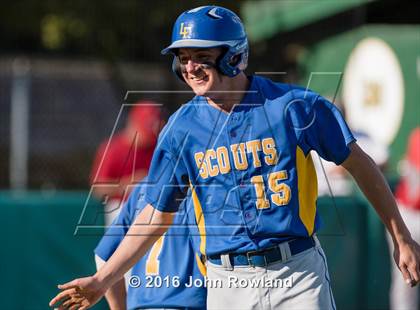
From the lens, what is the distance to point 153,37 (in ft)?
54.4

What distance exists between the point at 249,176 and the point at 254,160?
0.09m

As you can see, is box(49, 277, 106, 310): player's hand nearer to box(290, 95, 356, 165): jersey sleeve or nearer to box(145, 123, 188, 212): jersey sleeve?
box(145, 123, 188, 212): jersey sleeve

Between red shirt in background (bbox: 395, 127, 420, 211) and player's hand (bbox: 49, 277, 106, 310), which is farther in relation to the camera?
red shirt in background (bbox: 395, 127, 420, 211)

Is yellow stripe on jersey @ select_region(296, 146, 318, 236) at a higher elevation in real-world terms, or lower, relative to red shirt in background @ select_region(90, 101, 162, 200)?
higher

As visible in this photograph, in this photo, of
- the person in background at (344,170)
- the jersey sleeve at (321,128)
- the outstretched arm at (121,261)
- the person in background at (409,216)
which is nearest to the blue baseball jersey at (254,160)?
the jersey sleeve at (321,128)

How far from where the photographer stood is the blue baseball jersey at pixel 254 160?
4.63m

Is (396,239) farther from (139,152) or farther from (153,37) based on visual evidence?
(153,37)

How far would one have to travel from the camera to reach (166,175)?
4.80 m

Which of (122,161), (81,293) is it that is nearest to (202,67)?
(81,293)

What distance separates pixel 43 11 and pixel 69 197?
1182cm

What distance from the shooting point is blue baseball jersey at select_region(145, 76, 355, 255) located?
15.2ft

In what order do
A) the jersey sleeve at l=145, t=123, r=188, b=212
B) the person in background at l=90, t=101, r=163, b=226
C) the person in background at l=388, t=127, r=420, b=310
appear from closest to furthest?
Result: 1. the jersey sleeve at l=145, t=123, r=188, b=212
2. the person in background at l=90, t=101, r=163, b=226
3. the person in background at l=388, t=127, r=420, b=310

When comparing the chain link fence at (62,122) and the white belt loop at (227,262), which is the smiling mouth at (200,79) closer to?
the white belt loop at (227,262)

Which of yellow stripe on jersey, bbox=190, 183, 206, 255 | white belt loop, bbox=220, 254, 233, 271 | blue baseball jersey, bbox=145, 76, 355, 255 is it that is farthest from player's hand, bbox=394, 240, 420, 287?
yellow stripe on jersey, bbox=190, 183, 206, 255
